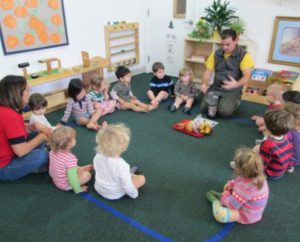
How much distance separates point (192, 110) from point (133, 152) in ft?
4.35

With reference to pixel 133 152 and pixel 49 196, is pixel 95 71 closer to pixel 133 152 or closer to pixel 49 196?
pixel 133 152

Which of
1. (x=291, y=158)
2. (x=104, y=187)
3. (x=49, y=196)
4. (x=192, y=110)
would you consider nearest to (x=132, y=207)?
(x=104, y=187)

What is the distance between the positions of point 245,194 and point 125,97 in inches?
94.4

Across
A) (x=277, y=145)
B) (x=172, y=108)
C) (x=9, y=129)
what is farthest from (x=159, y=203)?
(x=172, y=108)

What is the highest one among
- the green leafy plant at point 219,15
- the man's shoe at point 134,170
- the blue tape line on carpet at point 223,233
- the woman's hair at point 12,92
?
the green leafy plant at point 219,15

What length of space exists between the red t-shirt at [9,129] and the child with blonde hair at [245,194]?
1.54 m

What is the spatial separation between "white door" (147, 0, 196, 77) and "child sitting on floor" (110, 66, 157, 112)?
1.56 m

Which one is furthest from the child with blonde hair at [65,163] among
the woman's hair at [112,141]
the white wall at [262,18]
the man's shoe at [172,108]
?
the white wall at [262,18]

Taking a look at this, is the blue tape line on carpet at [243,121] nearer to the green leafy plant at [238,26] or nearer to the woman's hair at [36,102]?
the green leafy plant at [238,26]

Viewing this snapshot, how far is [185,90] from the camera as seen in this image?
153 inches

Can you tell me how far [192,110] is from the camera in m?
3.77

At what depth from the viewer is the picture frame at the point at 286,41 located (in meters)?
3.80

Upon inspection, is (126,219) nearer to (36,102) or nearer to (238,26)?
(36,102)

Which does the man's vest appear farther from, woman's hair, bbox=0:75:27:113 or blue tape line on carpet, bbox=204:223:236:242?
woman's hair, bbox=0:75:27:113
